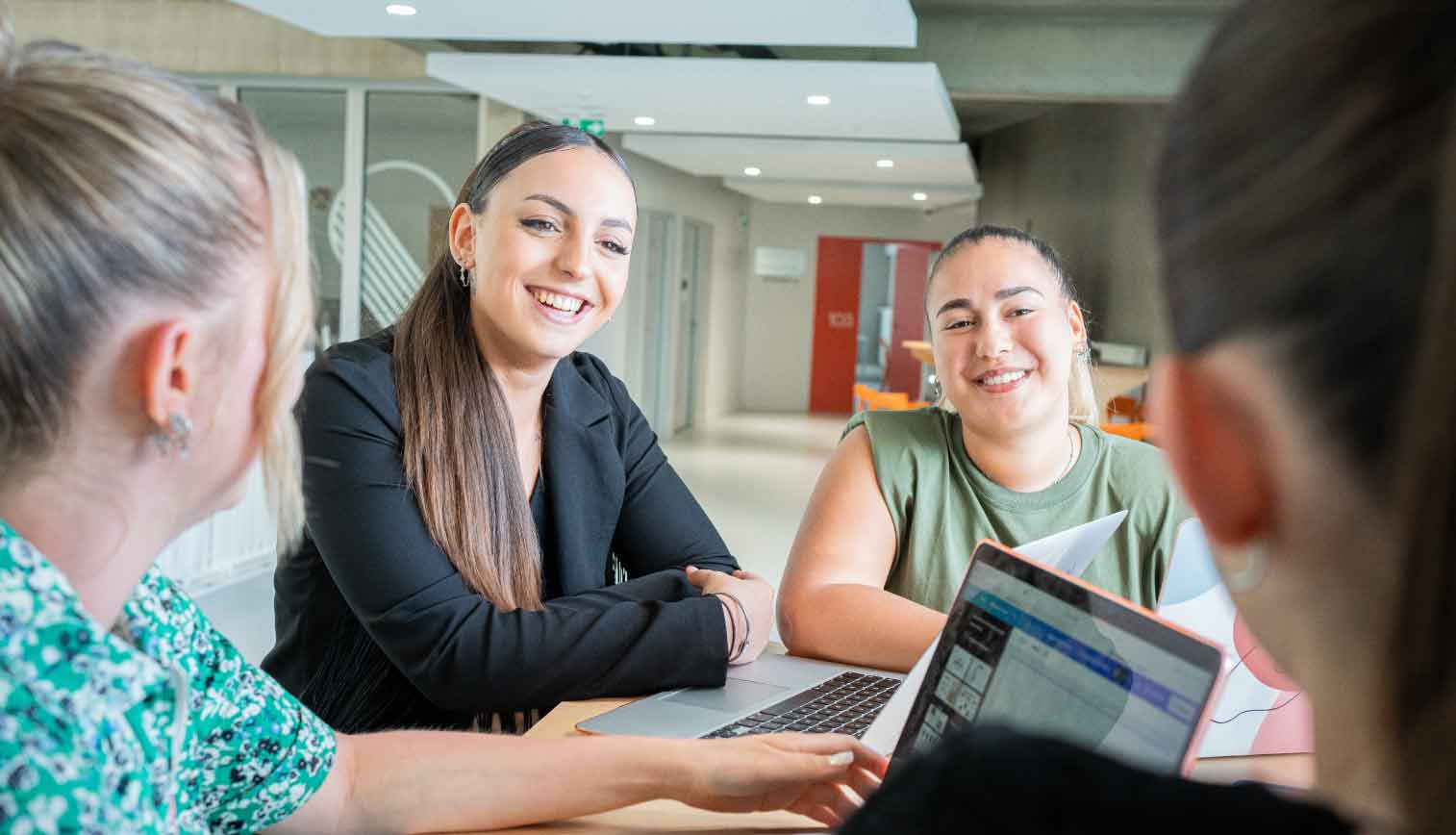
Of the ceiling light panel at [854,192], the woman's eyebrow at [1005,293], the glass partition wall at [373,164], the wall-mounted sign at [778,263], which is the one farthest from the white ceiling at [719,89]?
the wall-mounted sign at [778,263]

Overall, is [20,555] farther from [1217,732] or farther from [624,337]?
[624,337]

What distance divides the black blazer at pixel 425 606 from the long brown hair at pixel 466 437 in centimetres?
3

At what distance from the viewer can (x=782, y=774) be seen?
51.2 inches

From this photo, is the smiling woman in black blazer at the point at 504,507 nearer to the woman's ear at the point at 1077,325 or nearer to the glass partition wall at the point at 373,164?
the woman's ear at the point at 1077,325

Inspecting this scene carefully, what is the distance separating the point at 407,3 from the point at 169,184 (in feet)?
19.3

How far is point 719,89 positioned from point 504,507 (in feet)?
21.0

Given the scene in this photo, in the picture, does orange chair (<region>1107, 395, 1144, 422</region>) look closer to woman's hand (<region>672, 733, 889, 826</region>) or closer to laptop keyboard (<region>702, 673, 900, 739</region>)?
laptop keyboard (<region>702, 673, 900, 739</region>)

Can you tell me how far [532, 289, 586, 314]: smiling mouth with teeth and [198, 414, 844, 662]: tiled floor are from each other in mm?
2851

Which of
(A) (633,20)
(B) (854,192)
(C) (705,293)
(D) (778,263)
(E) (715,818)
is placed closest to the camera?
(E) (715,818)

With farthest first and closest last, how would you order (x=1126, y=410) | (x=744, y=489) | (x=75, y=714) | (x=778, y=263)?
(x=778, y=263) < (x=744, y=489) < (x=1126, y=410) < (x=75, y=714)

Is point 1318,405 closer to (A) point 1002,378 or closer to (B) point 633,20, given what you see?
(A) point 1002,378

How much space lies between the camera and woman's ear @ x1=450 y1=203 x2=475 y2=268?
2.17m

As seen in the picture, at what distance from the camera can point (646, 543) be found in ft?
7.36

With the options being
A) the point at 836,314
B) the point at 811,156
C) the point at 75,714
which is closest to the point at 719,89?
the point at 811,156
